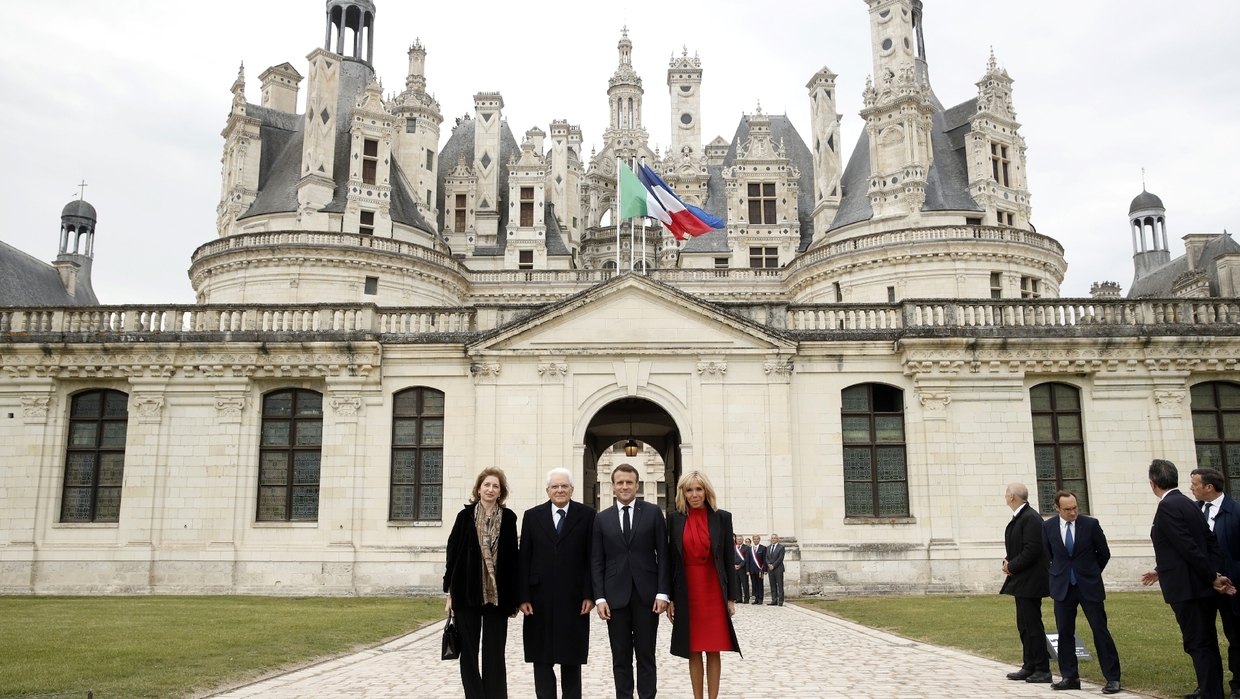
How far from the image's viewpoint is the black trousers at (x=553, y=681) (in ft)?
23.8

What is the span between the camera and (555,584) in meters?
7.43

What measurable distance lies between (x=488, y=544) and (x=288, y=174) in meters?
34.7

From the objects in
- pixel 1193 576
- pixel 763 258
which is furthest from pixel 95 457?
pixel 763 258

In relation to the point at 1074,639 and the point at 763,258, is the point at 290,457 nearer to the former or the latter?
the point at 1074,639

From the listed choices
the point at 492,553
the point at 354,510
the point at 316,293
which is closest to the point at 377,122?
the point at 316,293

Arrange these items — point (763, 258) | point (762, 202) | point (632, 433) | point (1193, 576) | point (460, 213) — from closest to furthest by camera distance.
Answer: point (1193, 576) < point (632, 433) < point (763, 258) < point (762, 202) < point (460, 213)

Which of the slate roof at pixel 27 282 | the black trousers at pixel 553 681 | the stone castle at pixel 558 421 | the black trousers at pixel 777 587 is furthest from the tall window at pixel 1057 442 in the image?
the slate roof at pixel 27 282

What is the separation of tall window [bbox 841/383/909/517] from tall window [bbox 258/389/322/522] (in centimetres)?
1278

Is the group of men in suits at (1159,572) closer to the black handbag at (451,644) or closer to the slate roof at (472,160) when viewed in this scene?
the black handbag at (451,644)

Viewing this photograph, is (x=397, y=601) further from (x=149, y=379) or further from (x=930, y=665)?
(x=930, y=665)

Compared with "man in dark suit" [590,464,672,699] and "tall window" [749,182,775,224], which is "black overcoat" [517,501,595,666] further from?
"tall window" [749,182,775,224]

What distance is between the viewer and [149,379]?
73.4 feet

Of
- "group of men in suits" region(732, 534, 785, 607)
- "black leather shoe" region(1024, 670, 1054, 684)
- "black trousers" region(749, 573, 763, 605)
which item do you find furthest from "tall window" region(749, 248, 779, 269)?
"black leather shoe" region(1024, 670, 1054, 684)

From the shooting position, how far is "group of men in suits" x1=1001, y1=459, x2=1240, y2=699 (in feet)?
26.6
